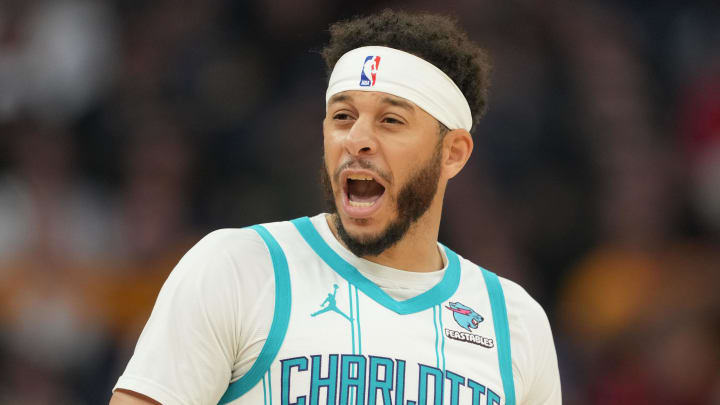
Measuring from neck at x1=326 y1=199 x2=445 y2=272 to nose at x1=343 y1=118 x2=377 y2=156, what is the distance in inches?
14.1

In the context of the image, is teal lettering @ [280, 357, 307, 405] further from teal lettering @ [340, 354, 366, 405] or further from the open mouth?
the open mouth

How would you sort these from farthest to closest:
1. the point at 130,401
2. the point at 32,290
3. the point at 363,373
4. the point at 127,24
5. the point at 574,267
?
the point at 127,24 → the point at 574,267 → the point at 32,290 → the point at 363,373 → the point at 130,401

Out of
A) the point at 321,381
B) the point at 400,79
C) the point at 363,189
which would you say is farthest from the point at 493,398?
the point at 400,79

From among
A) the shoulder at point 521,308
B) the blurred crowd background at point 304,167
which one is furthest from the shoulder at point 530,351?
the blurred crowd background at point 304,167

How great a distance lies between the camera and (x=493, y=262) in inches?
317

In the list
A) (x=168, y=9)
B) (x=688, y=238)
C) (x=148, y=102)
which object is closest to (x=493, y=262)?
(x=688, y=238)

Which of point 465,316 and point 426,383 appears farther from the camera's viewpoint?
point 465,316

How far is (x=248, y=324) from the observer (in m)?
3.47

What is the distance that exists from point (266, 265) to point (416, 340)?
575mm

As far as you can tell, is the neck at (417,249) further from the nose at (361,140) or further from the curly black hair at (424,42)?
the curly black hair at (424,42)

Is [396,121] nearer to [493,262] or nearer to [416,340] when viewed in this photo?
[416,340]

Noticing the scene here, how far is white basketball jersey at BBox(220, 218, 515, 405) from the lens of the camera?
138 inches

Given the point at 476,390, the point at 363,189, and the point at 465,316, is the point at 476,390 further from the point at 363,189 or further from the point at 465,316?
the point at 363,189

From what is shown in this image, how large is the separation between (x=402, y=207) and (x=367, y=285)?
1.01ft
